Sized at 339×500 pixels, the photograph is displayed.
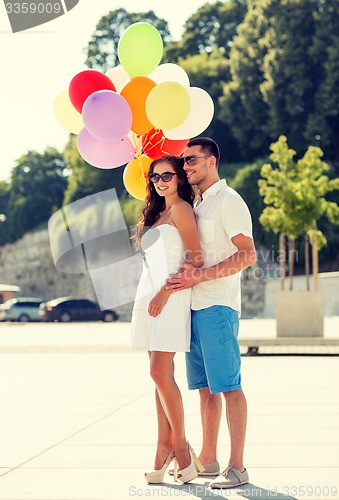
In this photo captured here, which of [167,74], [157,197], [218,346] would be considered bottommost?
[218,346]

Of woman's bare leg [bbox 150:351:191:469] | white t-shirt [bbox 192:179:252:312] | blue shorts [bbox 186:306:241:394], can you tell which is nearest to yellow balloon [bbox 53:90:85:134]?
white t-shirt [bbox 192:179:252:312]

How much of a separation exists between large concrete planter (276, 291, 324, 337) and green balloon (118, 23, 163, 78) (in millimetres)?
13875

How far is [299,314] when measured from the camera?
66.7 ft

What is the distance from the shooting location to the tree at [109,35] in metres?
68.3

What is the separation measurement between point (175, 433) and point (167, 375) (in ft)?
1.16

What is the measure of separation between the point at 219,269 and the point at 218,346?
46cm

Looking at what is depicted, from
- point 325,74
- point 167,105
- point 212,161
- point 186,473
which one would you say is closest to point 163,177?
point 212,161

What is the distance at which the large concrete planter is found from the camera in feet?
66.5

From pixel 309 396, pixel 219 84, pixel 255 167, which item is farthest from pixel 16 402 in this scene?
pixel 219 84

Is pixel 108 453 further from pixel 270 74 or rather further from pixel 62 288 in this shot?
pixel 62 288

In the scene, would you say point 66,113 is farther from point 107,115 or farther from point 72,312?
point 72,312

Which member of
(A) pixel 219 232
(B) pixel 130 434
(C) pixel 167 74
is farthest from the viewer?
(B) pixel 130 434

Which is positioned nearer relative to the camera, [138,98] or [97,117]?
[97,117]

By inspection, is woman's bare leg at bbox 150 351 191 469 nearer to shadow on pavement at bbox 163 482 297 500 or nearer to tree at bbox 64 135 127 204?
shadow on pavement at bbox 163 482 297 500
